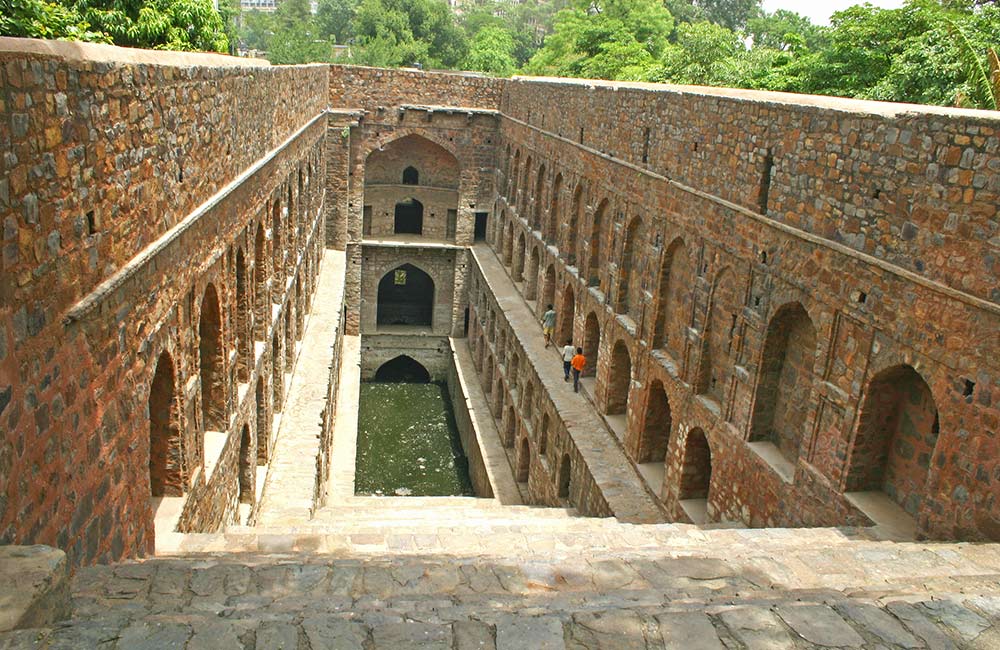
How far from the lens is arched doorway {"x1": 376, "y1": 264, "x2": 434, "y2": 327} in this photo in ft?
95.1

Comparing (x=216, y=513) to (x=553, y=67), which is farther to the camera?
(x=553, y=67)

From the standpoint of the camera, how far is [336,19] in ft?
229

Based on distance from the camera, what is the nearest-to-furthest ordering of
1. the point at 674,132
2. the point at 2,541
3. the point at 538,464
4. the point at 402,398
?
the point at 2,541 → the point at 674,132 → the point at 538,464 → the point at 402,398

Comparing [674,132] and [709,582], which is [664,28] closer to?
[674,132]

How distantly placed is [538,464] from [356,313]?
1126 centimetres

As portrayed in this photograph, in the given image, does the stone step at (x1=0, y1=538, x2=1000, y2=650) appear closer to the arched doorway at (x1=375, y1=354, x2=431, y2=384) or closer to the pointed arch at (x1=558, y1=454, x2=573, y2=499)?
the pointed arch at (x1=558, y1=454, x2=573, y2=499)

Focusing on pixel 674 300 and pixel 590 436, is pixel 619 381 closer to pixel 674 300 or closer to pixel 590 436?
pixel 590 436

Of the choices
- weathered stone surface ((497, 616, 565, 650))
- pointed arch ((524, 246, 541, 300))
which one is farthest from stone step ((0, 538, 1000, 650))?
pointed arch ((524, 246, 541, 300))

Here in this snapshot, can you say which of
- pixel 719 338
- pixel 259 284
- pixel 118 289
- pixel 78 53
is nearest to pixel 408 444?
pixel 259 284

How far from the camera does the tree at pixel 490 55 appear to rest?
50.6 metres

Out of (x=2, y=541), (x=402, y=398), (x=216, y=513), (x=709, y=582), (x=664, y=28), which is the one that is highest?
(x=664, y=28)

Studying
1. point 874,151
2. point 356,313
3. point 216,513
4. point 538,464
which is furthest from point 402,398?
point 874,151

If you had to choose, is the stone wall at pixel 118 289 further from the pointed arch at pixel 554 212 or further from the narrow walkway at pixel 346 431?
the pointed arch at pixel 554 212

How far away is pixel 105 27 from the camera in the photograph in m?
16.7
